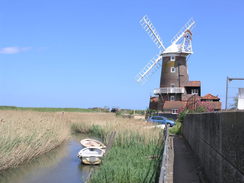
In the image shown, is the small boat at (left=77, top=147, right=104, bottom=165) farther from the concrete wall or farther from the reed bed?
the concrete wall

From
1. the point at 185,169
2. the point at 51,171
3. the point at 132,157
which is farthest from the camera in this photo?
the point at 51,171

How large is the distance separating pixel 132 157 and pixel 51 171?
4.04 m

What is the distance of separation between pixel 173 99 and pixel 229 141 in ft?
165

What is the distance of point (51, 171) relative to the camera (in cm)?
1725

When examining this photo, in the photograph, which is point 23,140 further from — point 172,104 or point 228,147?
point 172,104

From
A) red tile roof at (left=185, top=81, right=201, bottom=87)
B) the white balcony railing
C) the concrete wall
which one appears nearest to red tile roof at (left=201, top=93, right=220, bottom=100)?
red tile roof at (left=185, top=81, right=201, bottom=87)

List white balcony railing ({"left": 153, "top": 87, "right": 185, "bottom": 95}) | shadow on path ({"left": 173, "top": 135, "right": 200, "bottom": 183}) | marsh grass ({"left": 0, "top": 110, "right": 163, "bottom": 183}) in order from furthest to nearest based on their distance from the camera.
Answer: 1. white balcony railing ({"left": 153, "top": 87, "right": 185, "bottom": 95})
2. marsh grass ({"left": 0, "top": 110, "right": 163, "bottom": 183})
3. shadow on path ({"left": 173, "top": 135, "right": 200, "bottom": 183})

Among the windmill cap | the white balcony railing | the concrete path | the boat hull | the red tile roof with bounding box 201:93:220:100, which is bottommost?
the boat hull

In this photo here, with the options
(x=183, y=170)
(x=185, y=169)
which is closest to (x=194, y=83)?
(x=185, y=169)

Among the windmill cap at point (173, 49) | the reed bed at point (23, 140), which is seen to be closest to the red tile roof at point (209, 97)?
the windmill cap at point (173, 49)

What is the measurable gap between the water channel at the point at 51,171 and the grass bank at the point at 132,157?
5.23ft

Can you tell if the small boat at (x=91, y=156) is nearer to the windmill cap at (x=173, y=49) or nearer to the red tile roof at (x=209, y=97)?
the windmill cap at (x=173, y=49)

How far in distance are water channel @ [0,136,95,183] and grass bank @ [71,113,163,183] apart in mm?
1595

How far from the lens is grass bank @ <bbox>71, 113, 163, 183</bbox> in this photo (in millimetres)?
11742
